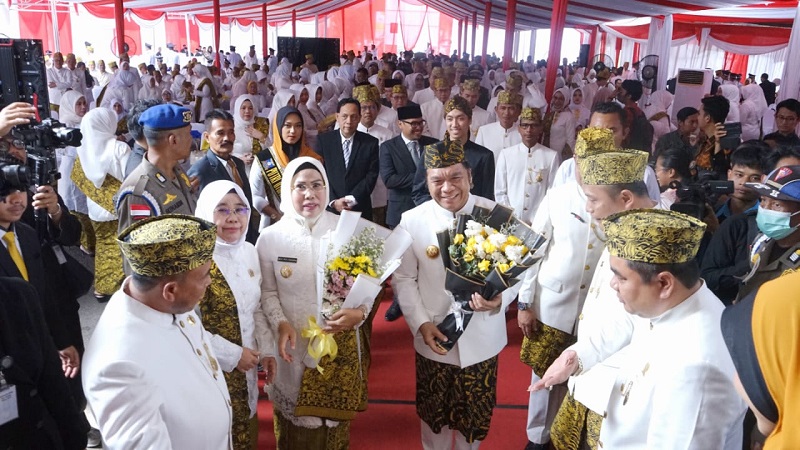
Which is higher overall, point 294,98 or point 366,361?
point 294,98

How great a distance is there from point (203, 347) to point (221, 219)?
0.71 meters

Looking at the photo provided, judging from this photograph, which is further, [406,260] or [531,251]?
[406,260]

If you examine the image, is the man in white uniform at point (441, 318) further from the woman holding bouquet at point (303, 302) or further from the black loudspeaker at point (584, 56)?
the black loudspeaker at point (584, 56)

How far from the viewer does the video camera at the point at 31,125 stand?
2.46 meters

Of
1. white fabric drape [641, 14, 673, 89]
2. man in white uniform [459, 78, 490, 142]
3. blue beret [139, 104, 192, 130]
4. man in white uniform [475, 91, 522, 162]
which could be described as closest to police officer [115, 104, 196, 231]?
blue beret [139, 104, 192, 130]

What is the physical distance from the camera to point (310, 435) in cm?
296

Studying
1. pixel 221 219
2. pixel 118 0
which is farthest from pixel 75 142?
pixel 118 0

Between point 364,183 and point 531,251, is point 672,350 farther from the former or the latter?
point 364,183

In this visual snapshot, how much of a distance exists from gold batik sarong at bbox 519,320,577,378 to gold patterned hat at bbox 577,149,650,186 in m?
0.99

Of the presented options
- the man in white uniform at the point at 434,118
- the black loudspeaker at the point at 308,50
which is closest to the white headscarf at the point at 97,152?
Result: the man in white uniform at the point at 434,118

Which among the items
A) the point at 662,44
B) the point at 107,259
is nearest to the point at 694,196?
the point at 107,259

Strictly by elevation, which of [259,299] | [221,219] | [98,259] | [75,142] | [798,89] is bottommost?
[98,259]

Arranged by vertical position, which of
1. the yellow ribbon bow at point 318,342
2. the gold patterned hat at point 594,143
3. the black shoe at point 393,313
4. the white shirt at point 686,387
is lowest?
the black shoe at point 393,313

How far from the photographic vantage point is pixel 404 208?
16.3 feet
